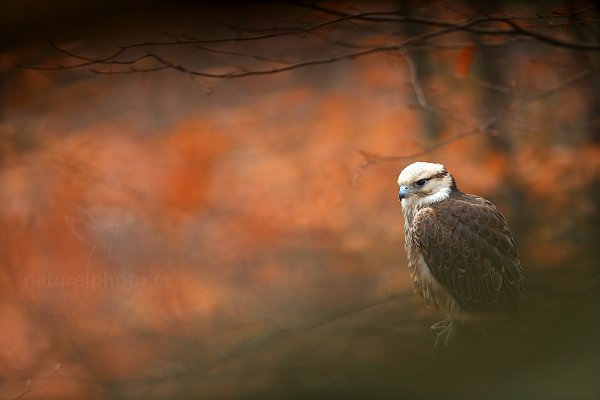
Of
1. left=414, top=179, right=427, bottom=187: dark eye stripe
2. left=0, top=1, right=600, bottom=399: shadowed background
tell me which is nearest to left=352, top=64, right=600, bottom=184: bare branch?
left=0, top=1, right=600, bottom=399: shadowed background

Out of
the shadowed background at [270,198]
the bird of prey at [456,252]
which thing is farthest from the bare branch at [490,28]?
the bird of prey at [456,252]

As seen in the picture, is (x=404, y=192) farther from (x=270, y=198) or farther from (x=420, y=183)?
(x=270, y=198)

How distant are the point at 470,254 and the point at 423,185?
230 millimetres

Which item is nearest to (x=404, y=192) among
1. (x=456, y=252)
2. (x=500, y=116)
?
(x=456, y=252)

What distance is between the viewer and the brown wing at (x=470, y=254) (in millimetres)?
2082

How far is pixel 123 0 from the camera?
7.72ft

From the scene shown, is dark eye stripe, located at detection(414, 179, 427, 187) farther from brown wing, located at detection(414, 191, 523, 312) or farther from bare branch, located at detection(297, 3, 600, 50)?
bare branch, located at detection(297, 3, 600, 50)

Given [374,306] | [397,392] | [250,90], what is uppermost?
[250,90]

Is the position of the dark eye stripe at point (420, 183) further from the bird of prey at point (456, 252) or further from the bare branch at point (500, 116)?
the bare branch at point (500, 116)

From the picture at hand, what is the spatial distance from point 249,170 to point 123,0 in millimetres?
638

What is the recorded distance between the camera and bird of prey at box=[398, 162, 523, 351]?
2.08 meters

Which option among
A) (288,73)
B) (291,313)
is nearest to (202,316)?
(291,313)

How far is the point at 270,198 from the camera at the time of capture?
2295 millimetres

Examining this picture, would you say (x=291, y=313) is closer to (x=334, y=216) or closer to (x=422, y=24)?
(x=334, y=216)
